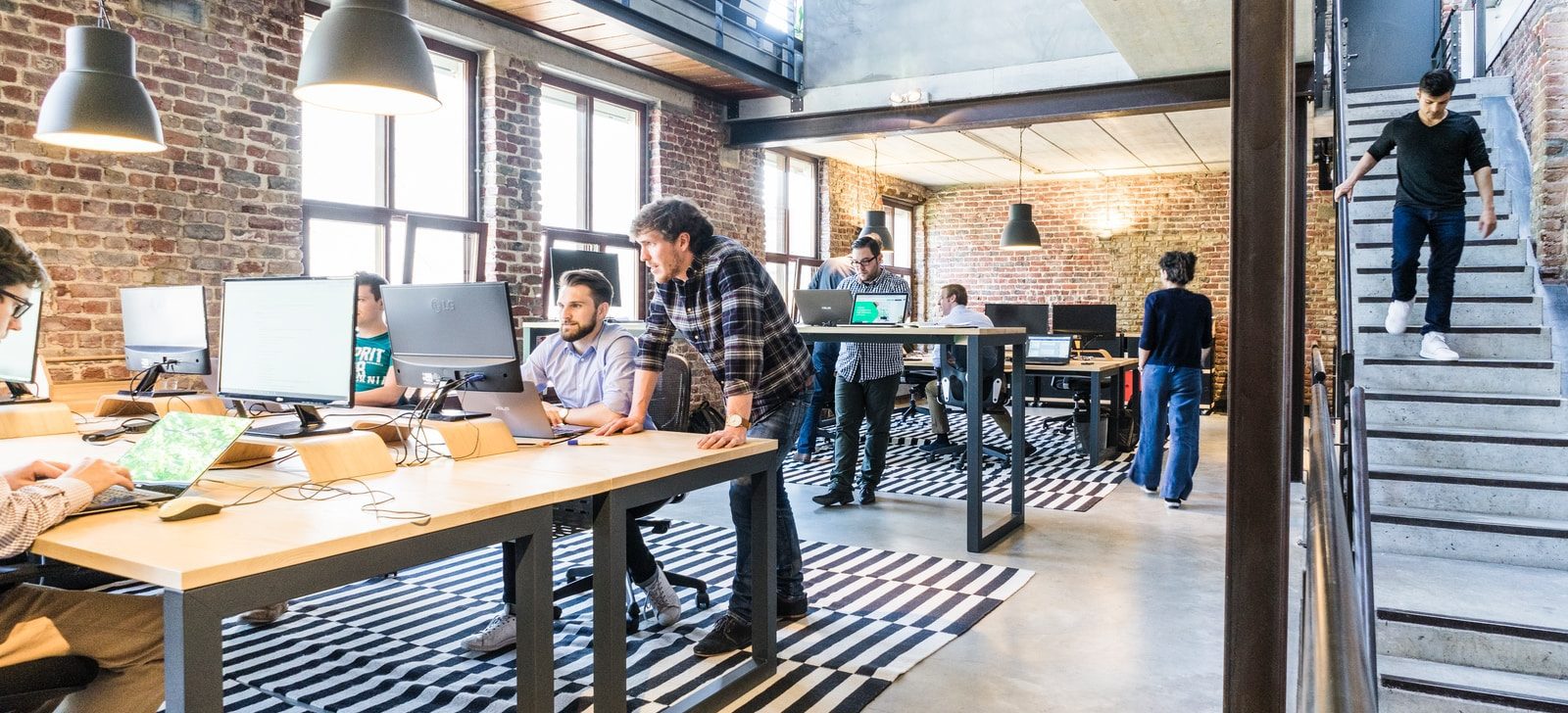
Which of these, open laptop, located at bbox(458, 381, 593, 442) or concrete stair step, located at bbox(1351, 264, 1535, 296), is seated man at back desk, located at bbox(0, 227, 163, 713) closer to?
open laptop, located at bbox(458, 381, 593, 442)

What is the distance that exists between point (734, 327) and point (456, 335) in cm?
80

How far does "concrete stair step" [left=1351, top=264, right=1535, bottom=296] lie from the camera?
16.0 ft

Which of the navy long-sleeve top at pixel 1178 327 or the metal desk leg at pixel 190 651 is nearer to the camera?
the metal desk leg at pixel 190 651

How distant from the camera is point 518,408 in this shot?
2.60 metres

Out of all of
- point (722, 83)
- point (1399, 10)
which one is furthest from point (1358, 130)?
point (722, 83)

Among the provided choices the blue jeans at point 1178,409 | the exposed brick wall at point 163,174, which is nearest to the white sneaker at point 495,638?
the exposed brick wall at point 163,174

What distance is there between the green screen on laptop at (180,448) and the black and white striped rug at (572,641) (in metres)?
0.93

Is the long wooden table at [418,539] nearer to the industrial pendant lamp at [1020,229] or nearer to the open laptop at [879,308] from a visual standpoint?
the open laptop at [879,308]

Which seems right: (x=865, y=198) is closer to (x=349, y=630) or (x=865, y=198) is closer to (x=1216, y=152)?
(x=1216, y=152)

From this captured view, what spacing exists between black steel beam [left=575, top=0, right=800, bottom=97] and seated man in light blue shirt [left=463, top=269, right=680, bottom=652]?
3278 millimetres

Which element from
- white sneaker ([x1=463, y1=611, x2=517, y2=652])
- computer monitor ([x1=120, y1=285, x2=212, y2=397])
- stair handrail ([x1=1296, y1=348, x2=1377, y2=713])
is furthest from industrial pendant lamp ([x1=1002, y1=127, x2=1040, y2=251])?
stair handrail ([x1=1296, y1=348, x2=1377, y2=713])

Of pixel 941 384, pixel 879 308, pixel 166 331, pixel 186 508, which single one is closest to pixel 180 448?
pixel 186 508

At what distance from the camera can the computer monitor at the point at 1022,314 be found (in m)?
10.9

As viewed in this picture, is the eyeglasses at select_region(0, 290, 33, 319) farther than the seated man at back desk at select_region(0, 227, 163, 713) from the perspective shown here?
Yes
